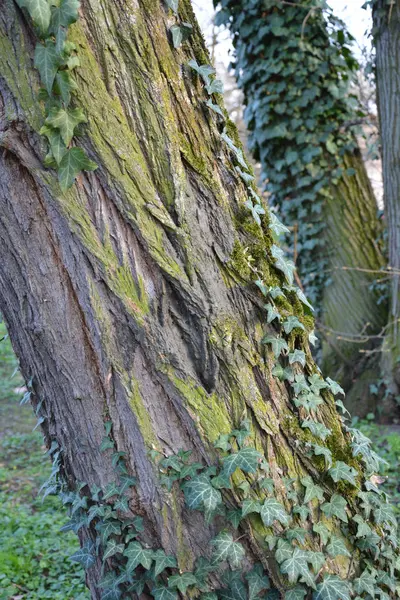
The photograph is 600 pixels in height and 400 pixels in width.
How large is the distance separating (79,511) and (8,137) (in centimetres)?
134

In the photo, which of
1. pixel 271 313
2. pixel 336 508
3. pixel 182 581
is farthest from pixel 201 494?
pixel 271 313

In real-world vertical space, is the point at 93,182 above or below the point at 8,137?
below

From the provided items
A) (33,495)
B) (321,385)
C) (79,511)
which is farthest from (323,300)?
(79,511)

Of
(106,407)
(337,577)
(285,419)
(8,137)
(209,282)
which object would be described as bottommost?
(337,577)

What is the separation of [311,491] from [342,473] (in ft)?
0.49

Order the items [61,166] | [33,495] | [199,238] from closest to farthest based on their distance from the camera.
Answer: [61,166] < [199,238] < [33,495]

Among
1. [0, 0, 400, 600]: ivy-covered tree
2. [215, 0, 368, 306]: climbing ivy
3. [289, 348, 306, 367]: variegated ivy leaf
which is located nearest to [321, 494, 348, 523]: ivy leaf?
[0, 0, 400, 600]: ivy-covered tree

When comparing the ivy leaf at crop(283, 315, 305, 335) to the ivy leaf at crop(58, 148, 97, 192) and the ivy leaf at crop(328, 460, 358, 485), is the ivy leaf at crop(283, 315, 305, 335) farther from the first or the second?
the ivy leaf at crop(58, 148, 97, 192)

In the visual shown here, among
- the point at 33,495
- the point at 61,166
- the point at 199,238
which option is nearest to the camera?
the point at 61,166

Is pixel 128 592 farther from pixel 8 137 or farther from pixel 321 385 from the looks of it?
pixel 8 137

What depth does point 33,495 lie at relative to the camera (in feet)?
15.7

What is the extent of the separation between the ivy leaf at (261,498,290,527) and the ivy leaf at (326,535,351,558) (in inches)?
8.4

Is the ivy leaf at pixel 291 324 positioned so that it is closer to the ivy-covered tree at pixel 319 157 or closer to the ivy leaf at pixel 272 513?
the ivy leaf at pixel 272 513

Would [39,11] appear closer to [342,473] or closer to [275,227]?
[275,227]
